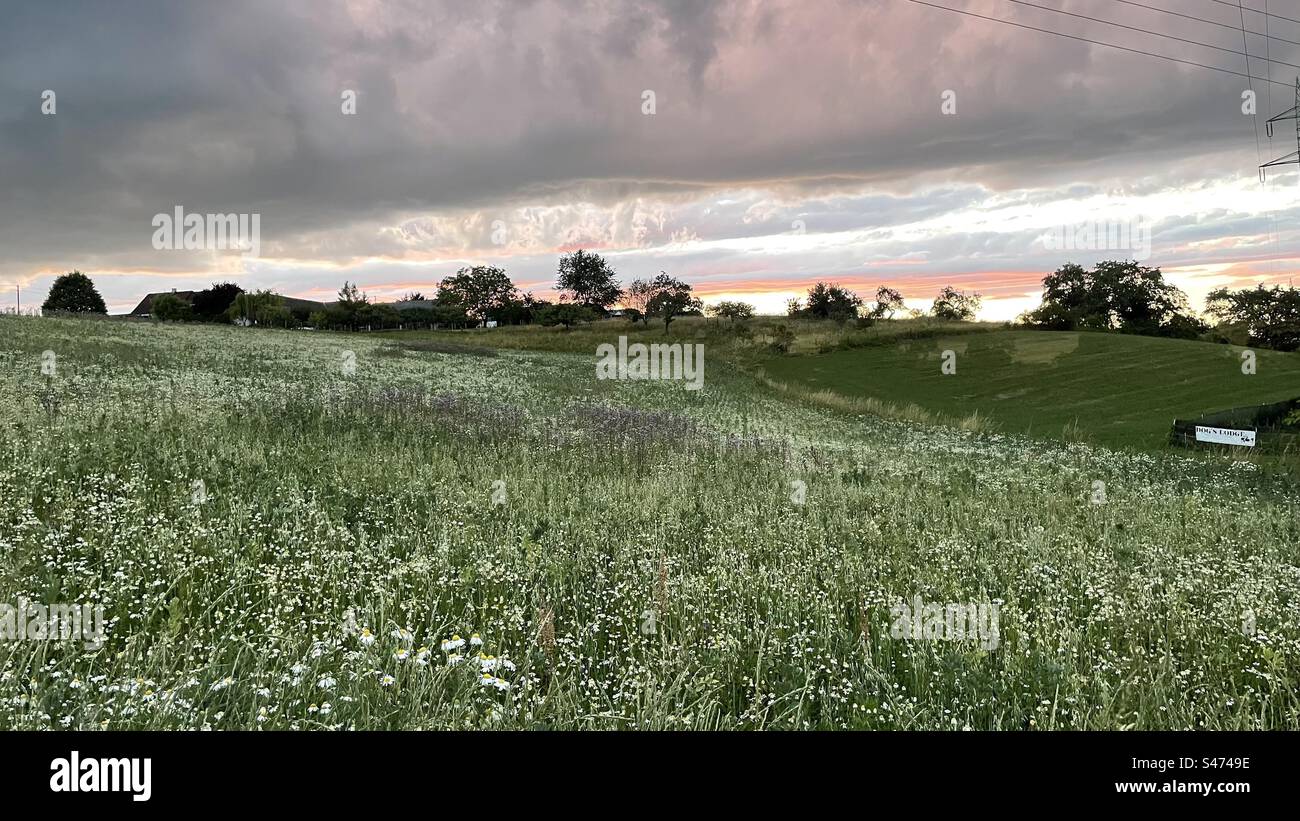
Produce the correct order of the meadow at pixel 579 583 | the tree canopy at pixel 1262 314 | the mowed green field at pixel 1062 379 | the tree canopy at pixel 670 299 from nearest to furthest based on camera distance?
the meadow at pixel 579 583, the mowed green field at pixel 1062 379, the tree canopy at pixel 1262 314, the tree canopy at pixel 670 299

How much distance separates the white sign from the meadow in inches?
505

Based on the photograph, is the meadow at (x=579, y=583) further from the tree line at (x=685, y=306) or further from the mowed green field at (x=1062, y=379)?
the tree line at (x=685, y=306)

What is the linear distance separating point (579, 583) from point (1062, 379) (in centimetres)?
5501

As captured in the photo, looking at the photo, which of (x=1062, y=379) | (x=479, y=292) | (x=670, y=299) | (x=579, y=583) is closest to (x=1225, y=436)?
(x=1062, y=379)

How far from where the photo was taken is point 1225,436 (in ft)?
86.1

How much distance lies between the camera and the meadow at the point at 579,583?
14.9 ft

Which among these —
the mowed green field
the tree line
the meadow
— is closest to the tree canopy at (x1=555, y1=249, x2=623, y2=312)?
the tree line

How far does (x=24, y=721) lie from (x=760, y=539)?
6.99 metres

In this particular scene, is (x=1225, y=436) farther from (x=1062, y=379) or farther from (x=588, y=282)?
(x=588, y=282)

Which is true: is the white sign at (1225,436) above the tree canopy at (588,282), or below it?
below

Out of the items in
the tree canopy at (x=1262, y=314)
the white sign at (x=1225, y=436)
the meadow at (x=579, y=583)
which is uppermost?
the tree canopy at (x=1262, y=314)

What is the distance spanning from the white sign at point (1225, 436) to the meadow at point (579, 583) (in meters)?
12.8

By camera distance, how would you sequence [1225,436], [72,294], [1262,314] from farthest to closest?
[72,294]
[1262,314]
[1225,436]

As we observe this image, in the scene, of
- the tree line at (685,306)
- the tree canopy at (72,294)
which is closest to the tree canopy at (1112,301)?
the tree line at (685,306)
